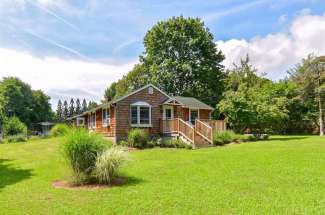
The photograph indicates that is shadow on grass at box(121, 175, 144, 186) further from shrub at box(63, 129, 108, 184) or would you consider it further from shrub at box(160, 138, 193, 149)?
shrub at box(160, 138, 193, 149)

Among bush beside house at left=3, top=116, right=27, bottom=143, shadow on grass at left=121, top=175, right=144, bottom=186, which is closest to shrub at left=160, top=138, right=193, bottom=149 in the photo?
shadow on grass at left=121, top=175, right=144, bottom=186

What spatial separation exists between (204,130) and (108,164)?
458 inches

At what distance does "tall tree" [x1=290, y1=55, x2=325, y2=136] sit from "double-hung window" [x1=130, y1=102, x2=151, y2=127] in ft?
56.6

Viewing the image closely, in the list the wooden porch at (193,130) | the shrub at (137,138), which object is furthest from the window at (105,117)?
the wooden porch at (193,130)

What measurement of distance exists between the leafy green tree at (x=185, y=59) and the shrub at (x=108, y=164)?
29.4 metres

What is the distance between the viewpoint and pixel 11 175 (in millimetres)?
11211

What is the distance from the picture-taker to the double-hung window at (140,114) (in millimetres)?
21328

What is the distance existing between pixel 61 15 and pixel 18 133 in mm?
26251

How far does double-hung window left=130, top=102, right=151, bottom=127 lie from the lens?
21328mm

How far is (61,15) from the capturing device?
44.8 feet

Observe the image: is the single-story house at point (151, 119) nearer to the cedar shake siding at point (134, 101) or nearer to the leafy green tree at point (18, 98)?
the cedar shake siding at point (134, 101)

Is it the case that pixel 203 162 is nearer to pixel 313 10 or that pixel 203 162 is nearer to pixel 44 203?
pixel 44 203

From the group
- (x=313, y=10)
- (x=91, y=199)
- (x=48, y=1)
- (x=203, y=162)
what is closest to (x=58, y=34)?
(x=48, y=1)

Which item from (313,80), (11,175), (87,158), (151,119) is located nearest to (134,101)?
(151,119)
